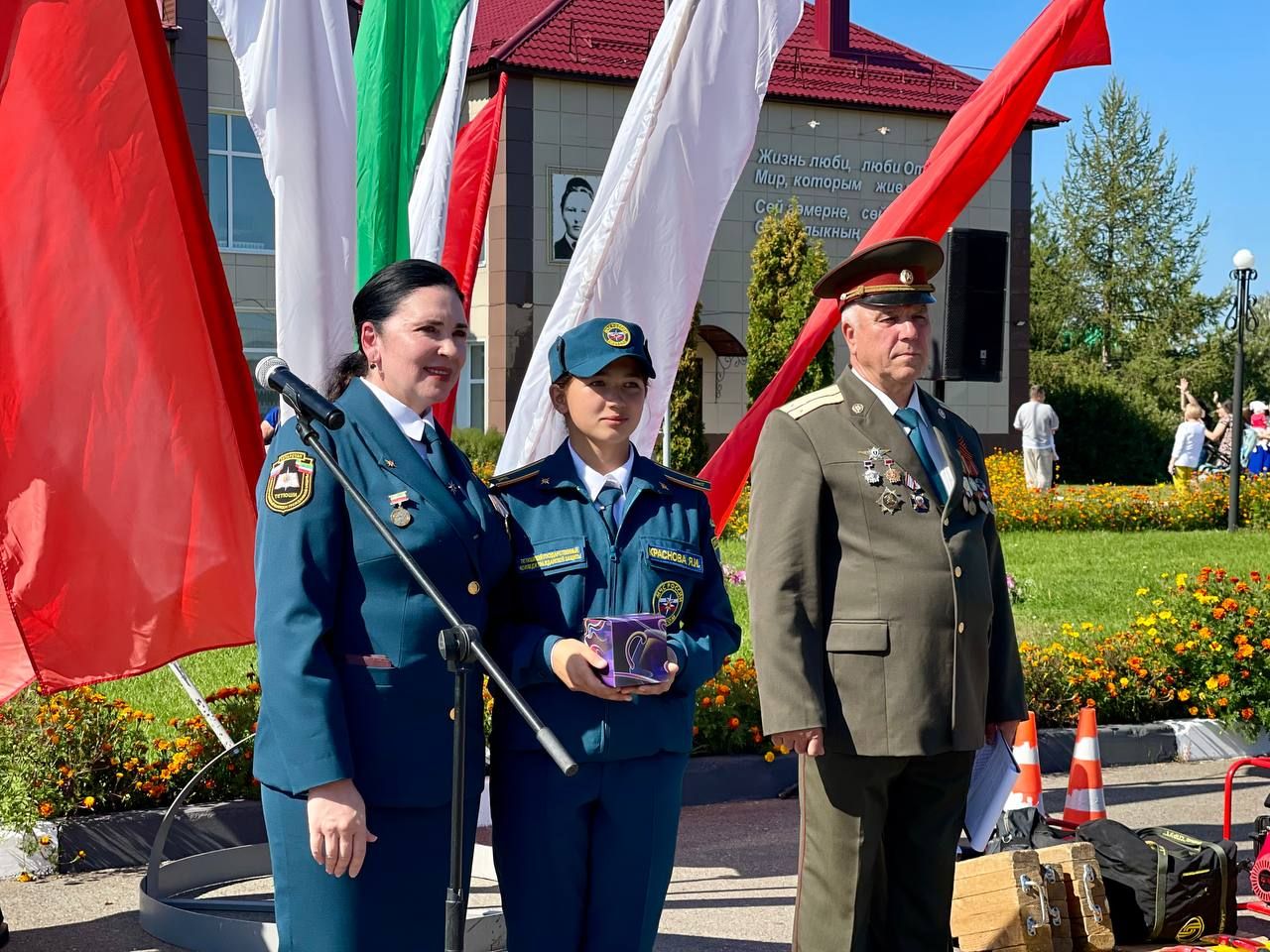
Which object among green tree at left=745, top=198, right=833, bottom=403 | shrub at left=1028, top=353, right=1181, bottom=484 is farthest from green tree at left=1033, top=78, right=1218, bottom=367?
green tree at left=745, top=198, right=833, bottom=403

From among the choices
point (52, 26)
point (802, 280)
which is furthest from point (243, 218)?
point (52, 26)

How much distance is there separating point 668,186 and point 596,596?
9.71 feet

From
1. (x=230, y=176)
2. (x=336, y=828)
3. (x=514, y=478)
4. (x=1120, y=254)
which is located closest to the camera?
(x=336, y=828)

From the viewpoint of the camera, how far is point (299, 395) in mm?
3084

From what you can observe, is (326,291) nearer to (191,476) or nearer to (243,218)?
(191,476)

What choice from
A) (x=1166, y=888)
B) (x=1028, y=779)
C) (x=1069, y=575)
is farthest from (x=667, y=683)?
(x=1069, y=575)

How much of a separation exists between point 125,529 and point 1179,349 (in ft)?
157

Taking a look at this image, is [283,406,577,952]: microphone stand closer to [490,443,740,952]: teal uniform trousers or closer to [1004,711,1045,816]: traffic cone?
[490,443,740,952]: teal uniform trousers

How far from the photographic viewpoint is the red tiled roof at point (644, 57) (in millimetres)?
26297

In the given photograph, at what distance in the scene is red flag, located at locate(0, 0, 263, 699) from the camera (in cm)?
476

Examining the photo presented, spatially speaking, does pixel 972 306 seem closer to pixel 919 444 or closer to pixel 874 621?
pixel 919 444

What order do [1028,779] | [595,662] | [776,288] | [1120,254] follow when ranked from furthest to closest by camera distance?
[1120,254] → [776,288] → [1028,779] → [595,662]

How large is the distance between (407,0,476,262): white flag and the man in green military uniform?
224 centimetres

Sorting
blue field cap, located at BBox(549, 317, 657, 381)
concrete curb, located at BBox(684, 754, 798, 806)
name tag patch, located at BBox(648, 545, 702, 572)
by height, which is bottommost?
concrete curb, located at BBox(684, 754, 798, 806)
